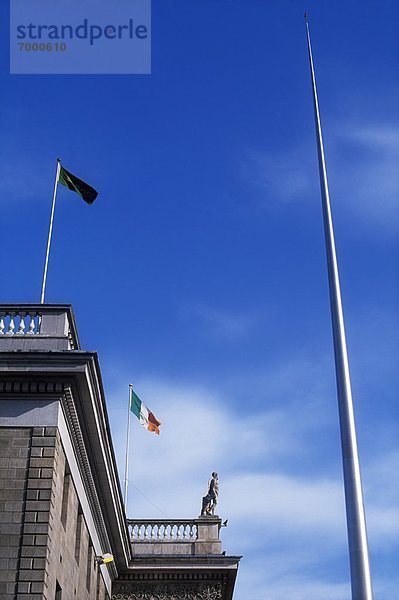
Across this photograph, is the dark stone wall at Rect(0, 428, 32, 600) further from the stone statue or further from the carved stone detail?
the stone statue

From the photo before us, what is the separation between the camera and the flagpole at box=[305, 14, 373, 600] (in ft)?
52.9

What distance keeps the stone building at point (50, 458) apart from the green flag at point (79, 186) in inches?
273

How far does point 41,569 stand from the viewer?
20078 millimetres

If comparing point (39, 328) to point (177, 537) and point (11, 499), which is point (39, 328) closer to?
point (11, 499)

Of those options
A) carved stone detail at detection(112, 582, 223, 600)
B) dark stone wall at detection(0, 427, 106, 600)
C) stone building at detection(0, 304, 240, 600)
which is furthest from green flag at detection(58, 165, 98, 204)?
carved stone detail at detection(112, 582, 223, 600)

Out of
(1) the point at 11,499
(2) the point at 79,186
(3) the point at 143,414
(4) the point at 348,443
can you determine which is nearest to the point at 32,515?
(1) the point at 11,499

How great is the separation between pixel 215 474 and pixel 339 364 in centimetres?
2830

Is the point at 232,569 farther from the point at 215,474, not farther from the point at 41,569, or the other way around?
the point at 41,569

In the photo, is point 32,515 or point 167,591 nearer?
point 32,515

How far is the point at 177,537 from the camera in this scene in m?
43.0

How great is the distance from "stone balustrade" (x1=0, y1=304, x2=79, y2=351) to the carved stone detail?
2036 centimetres

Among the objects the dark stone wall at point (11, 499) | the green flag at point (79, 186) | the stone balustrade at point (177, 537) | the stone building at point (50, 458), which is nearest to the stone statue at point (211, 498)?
the stone balustrade at point (177, 537)

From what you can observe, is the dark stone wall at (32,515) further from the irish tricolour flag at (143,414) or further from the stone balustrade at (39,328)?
the irish tricolour flag at (143,414)

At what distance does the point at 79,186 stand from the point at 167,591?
20986 mm
